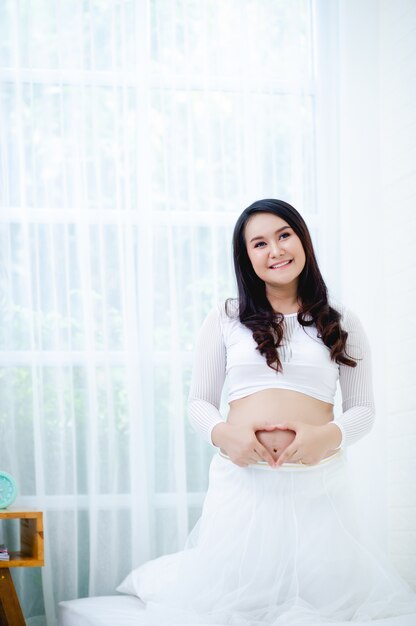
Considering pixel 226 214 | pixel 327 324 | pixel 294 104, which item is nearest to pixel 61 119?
pixel 226 214

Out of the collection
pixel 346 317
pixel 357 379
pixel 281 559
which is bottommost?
pixel 281 559

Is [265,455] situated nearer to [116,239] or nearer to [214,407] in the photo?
[214,407]

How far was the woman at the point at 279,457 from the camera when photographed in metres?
1.86

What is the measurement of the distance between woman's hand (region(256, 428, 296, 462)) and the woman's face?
0.42 meters

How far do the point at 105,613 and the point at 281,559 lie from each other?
589mm

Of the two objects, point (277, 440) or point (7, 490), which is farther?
point (7, 490)

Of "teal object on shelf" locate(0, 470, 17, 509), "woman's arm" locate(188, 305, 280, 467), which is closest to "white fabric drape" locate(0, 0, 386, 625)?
"teal object on shelf" locate(0, 470, 17, 509)

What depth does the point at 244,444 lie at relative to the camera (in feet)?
6.19

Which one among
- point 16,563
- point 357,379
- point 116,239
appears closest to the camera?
point 357,379

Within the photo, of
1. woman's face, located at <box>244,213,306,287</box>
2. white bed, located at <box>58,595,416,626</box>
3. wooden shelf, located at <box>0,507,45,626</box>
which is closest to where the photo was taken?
white bed, located at <box>58,595,416,626</box>

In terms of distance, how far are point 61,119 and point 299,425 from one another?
1.63 m

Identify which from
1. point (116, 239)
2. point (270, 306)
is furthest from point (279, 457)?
point (116, 239)

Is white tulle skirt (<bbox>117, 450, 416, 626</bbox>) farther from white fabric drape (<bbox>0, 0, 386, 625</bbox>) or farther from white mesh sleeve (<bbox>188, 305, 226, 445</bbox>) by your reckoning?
white fabric drape (<bbox>0, 0, 386, 625</bbox>)

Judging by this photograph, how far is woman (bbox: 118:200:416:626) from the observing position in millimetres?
1859
